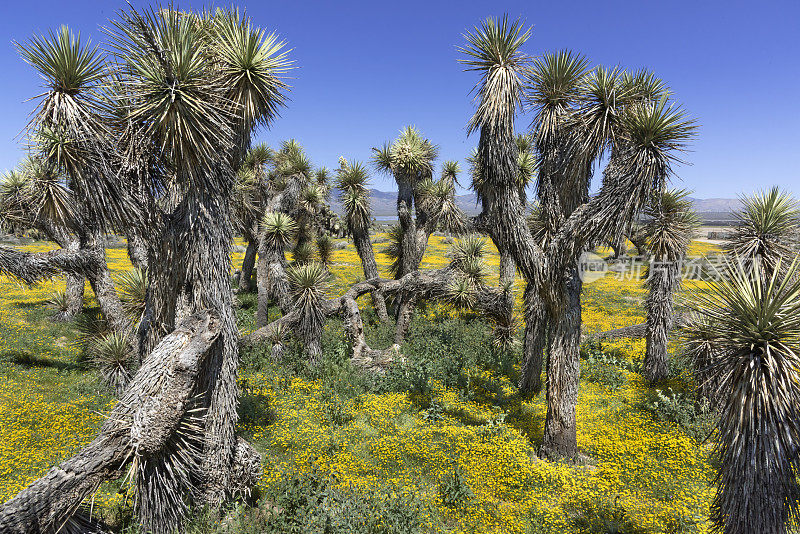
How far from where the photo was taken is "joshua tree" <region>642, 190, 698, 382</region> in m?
12.0

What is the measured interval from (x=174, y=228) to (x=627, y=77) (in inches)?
400

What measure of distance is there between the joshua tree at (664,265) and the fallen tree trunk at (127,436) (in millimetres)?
13451

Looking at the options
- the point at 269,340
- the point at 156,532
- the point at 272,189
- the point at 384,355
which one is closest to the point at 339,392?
the point at 384,355

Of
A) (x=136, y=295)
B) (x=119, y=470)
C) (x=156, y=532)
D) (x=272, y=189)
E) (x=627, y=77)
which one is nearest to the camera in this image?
(x=119, y=470)

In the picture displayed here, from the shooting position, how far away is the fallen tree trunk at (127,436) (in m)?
4.79

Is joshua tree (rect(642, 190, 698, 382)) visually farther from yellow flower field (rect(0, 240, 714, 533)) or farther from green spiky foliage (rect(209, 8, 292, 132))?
green spiky foliage (rect(209, 8, 292, 132))

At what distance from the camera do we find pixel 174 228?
6.87 m

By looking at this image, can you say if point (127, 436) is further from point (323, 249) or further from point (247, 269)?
point (247, 269)

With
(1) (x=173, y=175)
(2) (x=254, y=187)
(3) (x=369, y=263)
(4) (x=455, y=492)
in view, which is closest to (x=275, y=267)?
(3) (x=369, y=263)

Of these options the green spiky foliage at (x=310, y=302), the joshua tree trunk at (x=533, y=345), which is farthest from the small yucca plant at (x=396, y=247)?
the joshua tree trunk at (x=533, y=345)

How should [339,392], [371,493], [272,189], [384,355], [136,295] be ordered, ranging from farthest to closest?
[272,189], [384,355], [339,392], [136,295], [371,493]

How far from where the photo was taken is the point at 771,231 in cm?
877

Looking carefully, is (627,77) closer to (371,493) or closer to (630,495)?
(630,495)

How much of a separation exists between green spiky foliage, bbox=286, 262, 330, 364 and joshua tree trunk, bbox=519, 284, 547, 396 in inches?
294
